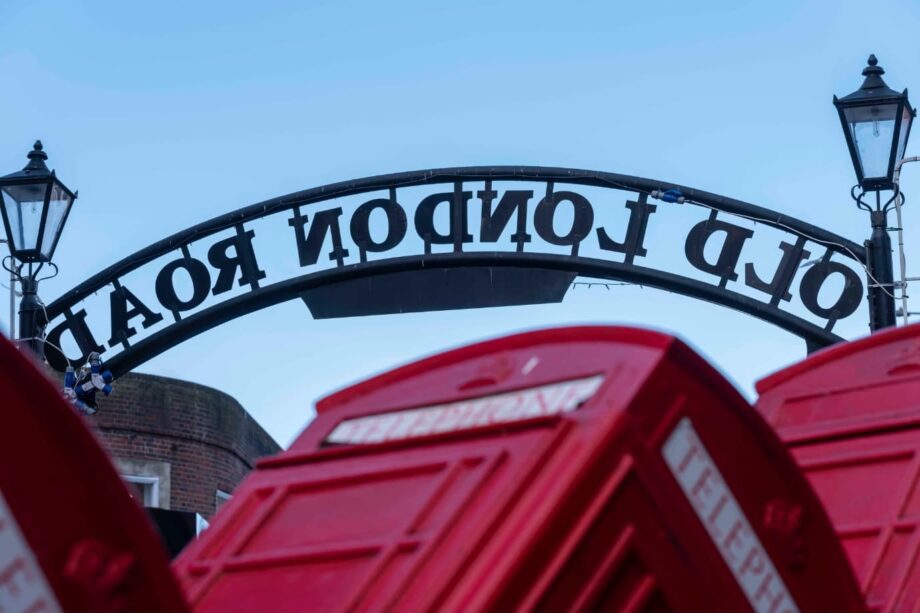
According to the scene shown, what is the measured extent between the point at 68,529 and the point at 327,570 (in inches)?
37.8

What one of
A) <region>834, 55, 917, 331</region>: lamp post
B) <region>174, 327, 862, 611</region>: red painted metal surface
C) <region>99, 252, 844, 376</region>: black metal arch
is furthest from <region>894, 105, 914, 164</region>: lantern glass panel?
<region>174, 327, 862, 611</region>: red painted metal surface

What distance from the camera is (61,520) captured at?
3082 millimetres

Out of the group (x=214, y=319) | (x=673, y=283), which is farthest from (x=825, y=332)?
(x=214, y=319)

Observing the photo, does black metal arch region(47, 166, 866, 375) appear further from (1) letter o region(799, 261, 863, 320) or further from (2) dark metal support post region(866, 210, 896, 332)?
(2) dark metal support post region(866, 210, 896, 332)

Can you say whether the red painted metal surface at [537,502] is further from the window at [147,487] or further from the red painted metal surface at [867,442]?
the window at [147,487]

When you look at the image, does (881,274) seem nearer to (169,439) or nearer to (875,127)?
(875,127)

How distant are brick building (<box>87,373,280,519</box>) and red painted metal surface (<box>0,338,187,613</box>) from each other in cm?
1999

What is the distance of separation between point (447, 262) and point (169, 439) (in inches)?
400

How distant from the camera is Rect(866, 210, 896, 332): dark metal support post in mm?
11141

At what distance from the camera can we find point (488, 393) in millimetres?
4383

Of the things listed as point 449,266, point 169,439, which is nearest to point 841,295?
point 449,266

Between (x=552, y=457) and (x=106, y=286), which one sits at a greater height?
(x=106, y=286)

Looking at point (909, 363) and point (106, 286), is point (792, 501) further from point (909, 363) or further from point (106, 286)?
point (106, 286)

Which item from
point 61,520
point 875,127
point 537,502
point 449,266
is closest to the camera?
point 61,520
